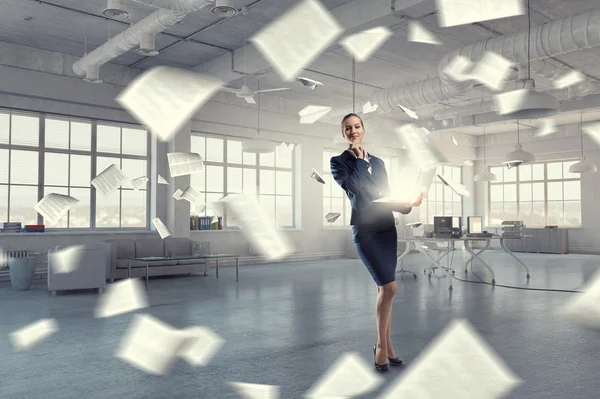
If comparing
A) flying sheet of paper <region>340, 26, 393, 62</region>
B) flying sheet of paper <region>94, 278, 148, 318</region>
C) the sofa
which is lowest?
flying sheet of paper <region>94, 278, 148, 318</region>

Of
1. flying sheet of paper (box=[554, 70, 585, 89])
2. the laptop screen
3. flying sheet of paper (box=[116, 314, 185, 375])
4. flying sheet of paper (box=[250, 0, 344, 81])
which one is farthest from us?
flying sheet of paper (box=[554, 70, 585, 89])

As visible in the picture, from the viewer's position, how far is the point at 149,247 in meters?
9.51

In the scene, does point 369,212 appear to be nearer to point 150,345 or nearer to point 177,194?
point 150,345

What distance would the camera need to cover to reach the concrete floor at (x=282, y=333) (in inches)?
121

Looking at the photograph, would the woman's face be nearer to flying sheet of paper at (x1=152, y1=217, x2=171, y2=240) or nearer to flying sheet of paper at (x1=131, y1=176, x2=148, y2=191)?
flying sheet of paper at (x1=152, y1=217, x2=171, y2=240)

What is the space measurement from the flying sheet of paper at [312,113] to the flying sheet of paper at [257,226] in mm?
2348

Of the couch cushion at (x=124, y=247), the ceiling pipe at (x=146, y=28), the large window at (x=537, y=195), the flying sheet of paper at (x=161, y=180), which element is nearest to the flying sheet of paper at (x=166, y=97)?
the flying sheet of paper at (x=161, y=180)

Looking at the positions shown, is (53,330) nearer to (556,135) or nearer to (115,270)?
(115,270)

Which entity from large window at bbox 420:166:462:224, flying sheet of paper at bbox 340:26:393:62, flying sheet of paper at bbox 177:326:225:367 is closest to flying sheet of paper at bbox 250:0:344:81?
flying sheet of paper at bbox 340:26:393:62

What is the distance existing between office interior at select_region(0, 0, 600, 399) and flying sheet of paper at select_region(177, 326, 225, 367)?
83mm

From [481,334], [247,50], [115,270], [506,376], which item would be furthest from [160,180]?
[506,376]

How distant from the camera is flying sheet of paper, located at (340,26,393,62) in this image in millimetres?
8047

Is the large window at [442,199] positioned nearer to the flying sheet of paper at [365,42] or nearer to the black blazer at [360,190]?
the flying sheet of paper at [365,42]

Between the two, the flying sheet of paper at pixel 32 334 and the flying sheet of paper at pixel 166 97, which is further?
the flying sheet of paper at pixel 166 97
